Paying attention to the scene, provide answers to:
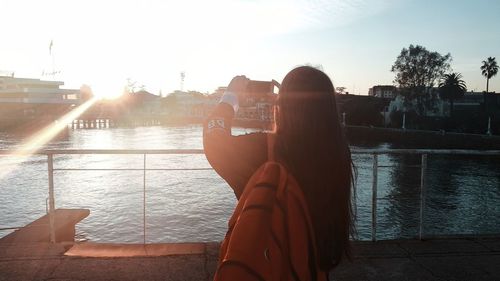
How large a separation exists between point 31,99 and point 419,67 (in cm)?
7361

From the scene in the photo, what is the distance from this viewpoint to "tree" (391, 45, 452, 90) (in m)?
57.2

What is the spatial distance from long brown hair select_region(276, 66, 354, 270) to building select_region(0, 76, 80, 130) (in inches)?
3402

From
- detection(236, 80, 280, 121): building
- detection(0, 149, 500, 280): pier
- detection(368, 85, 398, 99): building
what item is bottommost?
detection(0, 149, 500, 280): pier

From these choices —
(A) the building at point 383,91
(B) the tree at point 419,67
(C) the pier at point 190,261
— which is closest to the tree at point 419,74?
(B) the tree at point 419,67

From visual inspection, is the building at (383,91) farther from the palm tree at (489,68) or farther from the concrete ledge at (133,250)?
the concrete ledge at (133,250)

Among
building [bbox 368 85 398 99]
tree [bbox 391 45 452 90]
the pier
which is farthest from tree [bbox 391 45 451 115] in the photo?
the pier

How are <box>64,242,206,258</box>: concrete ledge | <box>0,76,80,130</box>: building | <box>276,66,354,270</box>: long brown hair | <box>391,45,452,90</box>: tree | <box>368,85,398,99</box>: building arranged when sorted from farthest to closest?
<box>368,85,398,99</box>: building < <box>0,76,80,130</box>: building < <box>391,45,452,90</box>: tree < <box>64,242,206,258</box>: concrete ledge < <box>276,66,354,270</box>: long brown hair

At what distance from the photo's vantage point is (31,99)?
273ft

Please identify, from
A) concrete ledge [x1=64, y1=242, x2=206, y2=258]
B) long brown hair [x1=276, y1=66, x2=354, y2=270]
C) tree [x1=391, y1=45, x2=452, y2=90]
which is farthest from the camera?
tree [x1=391, y1=45, x2=452, y2=90]

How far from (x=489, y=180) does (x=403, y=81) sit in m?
34.9

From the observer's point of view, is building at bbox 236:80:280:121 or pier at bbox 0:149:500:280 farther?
pier at bbox 0:149:500:280

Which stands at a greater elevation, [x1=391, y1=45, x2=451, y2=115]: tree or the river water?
[x1=391, y1=45, x2=451, y2=115]: tree

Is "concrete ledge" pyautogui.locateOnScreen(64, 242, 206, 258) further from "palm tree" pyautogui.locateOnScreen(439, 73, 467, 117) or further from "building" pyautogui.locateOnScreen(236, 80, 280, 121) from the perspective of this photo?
"palm tree" pyautogui.locateOnScreen(439, 73, 467, 117)

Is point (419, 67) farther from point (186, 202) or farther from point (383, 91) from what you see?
point (186, 202)
